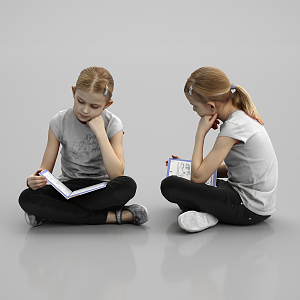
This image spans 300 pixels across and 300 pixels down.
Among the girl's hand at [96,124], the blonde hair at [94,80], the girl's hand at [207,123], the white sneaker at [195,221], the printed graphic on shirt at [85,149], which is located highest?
the blonde hair at [94,80]

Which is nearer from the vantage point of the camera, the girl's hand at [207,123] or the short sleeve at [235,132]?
the short sleeve at [235,132]

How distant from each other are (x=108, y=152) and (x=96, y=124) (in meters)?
Result: 0.19

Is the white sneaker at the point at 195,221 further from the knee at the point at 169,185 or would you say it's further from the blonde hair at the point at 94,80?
the blonde hair at the point at 94,80

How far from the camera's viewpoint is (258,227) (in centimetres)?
296

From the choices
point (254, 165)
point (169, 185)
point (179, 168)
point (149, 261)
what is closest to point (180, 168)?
point (179, 168)

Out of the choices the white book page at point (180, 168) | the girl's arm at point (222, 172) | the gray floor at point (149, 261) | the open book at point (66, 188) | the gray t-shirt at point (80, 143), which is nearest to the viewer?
the gray floor at point (149, 261)

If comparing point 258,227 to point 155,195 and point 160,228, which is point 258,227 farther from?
point 155,195

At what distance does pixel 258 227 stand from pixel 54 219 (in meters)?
1.19

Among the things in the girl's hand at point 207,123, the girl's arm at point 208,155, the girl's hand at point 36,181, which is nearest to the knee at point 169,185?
the girl's arm at point 208,155

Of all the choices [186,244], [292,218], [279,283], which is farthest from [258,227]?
[279,283]

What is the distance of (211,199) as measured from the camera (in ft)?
9.41

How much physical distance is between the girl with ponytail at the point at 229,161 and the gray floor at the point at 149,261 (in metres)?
0.10

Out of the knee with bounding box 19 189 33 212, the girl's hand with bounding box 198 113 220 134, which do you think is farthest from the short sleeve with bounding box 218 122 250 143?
the knee with bounding box 19 189 33 212

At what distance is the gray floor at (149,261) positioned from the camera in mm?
2094
